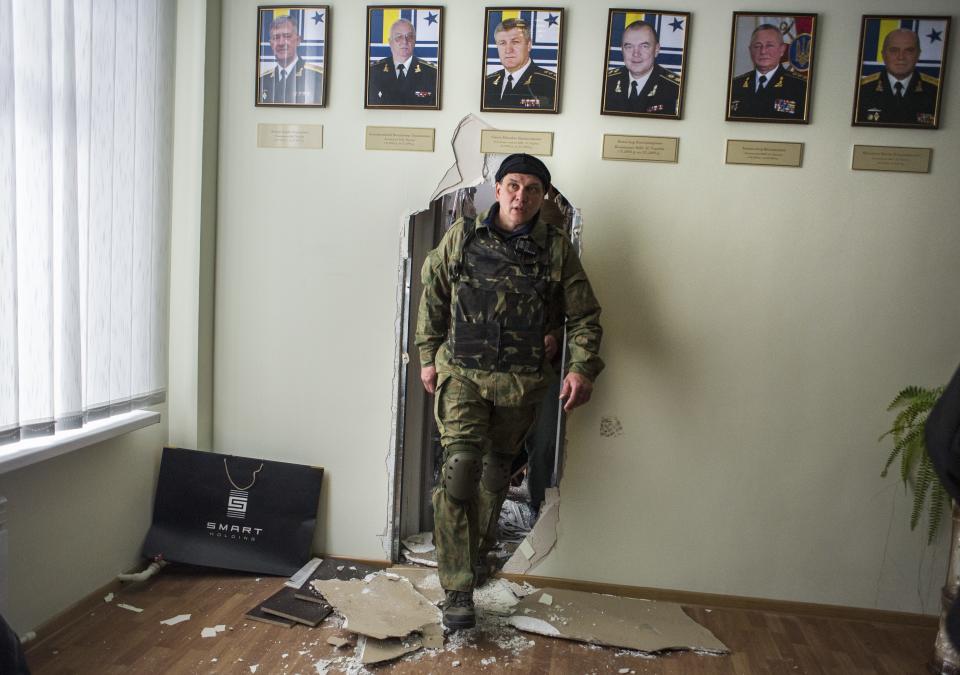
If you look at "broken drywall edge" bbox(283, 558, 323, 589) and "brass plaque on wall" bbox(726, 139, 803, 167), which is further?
"broken drywall edge" bbox(283, 558, 323, 589)

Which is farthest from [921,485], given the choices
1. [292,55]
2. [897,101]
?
[292,55]

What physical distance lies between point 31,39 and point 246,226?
1068mm

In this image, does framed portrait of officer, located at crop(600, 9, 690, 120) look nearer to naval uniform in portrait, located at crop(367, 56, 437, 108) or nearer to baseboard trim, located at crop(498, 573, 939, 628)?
naval uniform in portrait, located at crop(367, 56, 437, 108)

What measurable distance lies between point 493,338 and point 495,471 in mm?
546

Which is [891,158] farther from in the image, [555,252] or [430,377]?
[430,377]

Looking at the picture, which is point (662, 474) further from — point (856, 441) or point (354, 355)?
point (354, 355)

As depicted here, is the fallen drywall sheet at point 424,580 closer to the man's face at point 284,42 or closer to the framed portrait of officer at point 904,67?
the man's face at point 284,42

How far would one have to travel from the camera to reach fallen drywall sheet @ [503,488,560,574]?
2791mm

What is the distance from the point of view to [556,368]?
2.73 meters

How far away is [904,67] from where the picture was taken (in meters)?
2.50

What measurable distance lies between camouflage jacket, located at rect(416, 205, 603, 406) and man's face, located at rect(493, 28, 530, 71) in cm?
68

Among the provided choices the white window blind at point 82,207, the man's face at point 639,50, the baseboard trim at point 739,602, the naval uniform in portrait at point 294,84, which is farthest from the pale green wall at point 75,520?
the man's face at point 639,50

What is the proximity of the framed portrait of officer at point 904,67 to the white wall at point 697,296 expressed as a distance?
53mm

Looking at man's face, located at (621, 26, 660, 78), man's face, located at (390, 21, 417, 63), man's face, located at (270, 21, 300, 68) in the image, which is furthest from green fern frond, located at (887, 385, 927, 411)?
man's face, located at (270, 21, 300, 68)
